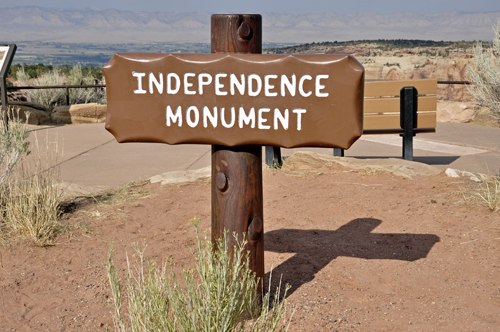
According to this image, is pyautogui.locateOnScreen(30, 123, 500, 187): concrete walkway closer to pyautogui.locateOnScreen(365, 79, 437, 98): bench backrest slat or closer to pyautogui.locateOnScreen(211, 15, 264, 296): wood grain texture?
pyautogui.locateOnScreen(365, 79, 437, 98): bench backrest slat

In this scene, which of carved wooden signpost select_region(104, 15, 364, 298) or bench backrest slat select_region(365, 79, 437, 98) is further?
bench backrest slat select_region(365, 79, 437, 98)

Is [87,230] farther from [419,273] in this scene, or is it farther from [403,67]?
[403,67]

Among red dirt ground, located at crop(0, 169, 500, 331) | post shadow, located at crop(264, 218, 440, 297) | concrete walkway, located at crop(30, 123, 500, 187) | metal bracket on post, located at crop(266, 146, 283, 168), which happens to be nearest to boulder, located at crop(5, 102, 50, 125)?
concrete walkway, located at crop(30, 123, 500, 187)

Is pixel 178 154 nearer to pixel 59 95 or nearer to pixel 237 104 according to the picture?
pixel 237 104

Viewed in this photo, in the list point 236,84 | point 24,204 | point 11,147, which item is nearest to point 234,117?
point 236,84

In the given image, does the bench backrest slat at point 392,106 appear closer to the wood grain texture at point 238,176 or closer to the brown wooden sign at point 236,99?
the wood grain texture at point 238,176

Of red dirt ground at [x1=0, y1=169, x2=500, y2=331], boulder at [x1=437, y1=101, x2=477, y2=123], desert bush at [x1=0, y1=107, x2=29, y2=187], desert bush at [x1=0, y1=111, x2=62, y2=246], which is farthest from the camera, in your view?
boulder at [x1=437, y1=101, x2=477, y2=123]

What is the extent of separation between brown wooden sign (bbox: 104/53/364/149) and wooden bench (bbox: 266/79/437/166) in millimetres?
5170

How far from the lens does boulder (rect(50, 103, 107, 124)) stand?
536 inches

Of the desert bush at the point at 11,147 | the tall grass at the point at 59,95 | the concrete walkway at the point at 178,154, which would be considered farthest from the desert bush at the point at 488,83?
the tall grass at the point at 59,95

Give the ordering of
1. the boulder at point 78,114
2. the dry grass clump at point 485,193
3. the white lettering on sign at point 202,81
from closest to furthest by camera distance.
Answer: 1. the white lettering on sign at point 202,81
2. the dry grass clump at point 485,193
3. the boulder at point 78,114

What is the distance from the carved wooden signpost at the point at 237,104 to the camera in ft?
8.95

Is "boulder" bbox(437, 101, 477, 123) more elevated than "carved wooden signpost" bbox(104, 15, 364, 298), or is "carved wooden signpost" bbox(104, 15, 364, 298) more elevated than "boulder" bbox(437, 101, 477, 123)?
"carved wooden signpost" bbox(104, 15, 364, 298)

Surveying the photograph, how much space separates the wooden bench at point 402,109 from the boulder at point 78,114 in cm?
792
